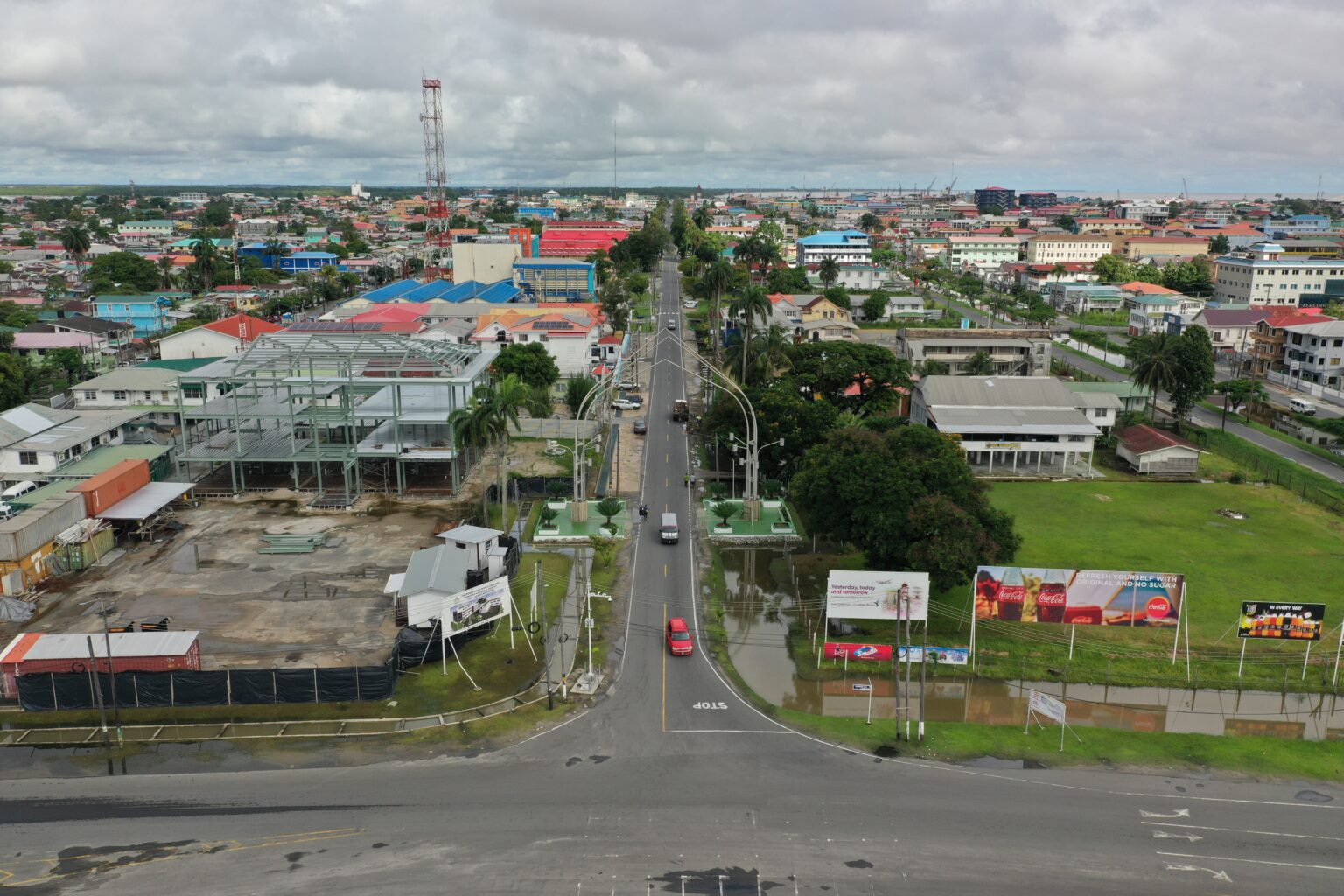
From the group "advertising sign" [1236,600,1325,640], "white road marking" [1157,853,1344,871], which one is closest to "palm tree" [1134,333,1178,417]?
"advertising sign" [1236,600,1325,640]

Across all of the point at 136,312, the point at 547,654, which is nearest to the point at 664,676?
the point at 547,654

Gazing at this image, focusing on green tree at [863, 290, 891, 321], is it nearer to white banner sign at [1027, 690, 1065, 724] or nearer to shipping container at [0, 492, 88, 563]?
white banner sign at [1027, 690, 1065, 724]

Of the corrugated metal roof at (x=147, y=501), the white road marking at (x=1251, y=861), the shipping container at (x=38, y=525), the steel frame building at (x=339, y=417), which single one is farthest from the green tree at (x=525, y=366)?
the white road marking at (x=1251, y=861)

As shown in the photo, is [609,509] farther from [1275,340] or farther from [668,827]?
[1275,340]

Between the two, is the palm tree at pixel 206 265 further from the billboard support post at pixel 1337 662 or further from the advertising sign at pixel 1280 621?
the billboard support post at pixel 1337 662

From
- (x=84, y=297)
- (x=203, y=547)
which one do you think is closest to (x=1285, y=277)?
(x=203, y=547)

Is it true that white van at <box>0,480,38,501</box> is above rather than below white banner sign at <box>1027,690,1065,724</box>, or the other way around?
above

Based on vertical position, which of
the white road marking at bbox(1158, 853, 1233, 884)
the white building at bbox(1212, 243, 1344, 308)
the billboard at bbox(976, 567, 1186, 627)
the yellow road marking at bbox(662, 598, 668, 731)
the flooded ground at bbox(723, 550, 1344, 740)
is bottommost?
the flooded ground at bbox(723, 550, 1344, 740)
